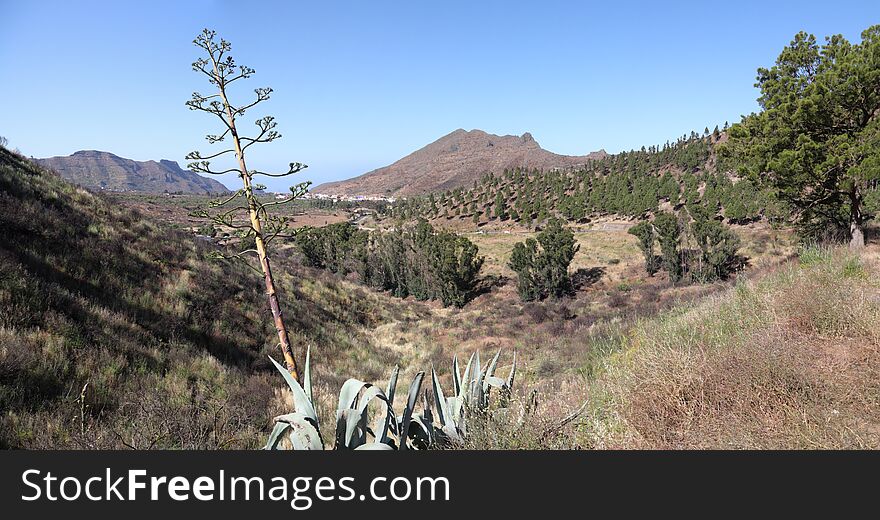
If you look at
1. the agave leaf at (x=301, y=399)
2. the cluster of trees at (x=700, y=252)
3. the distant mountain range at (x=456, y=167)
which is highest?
the distant mountain range at (x=456, y=167)

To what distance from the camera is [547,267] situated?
24.2 metres

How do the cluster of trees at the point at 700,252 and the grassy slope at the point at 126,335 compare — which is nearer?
the grassy slope at the point at 126,335

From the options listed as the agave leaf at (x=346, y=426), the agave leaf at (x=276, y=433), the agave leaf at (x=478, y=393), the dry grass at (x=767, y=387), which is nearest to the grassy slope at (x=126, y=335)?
the agave leaf at (x=276, y=433)

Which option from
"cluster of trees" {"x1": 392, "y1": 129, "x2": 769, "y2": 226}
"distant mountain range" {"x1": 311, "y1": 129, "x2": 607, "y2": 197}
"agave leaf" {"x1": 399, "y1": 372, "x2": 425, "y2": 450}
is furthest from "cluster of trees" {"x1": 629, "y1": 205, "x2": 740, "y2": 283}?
"distant mountain range" {"x1": 311, "y1": 129, "x2": 607, "y2": 197}

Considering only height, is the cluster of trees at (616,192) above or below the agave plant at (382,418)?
above

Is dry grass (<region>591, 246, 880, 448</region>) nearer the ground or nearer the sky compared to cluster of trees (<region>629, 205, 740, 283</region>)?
nearer the sky

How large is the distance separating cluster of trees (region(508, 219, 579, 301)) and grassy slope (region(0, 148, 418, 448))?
12165mm

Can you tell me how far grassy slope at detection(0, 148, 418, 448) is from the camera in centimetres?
428

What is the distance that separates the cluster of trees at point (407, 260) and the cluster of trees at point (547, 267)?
11.4 ft

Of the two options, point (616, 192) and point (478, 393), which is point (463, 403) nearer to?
point (478, 393)

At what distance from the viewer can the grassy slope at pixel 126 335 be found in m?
4.28

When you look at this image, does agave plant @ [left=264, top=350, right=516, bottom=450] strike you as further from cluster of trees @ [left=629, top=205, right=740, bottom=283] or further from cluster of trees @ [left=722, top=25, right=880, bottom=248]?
cluster of trees @ [left=629, top=205, right=740, bottom=283]

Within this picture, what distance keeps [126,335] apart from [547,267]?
20767 millimetres

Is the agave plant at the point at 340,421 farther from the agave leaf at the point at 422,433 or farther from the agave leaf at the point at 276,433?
the agave leaf at the point at 422,433
